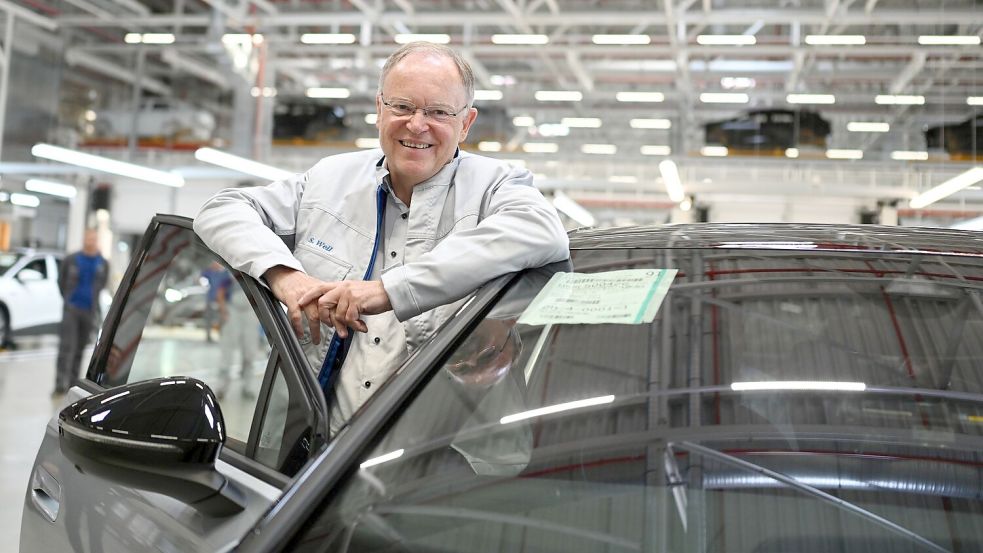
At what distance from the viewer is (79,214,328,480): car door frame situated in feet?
3.32

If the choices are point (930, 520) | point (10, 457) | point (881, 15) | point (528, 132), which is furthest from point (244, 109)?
point (930, 520)

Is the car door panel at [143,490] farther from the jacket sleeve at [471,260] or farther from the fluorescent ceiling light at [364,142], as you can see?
the fluorescent ceiling light at [364,142]

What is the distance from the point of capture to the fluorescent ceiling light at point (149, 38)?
1112 cm

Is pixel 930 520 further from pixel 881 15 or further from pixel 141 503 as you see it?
pixel 881 15

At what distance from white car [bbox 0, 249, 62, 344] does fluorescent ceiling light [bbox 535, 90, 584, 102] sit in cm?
735

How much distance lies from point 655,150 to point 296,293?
1127 cm

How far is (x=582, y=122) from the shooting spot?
13.2m

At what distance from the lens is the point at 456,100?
4.51ft

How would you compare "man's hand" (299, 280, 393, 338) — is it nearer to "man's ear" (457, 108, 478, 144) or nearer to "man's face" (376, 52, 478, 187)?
"man's face" (376, 52, 478, 187)

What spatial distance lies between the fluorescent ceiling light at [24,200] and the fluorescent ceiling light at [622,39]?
8.18m

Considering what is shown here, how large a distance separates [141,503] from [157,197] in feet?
40.4

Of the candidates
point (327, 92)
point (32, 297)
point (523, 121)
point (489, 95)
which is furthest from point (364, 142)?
point (32, 297)

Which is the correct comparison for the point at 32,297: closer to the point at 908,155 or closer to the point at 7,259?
the point at 7,259

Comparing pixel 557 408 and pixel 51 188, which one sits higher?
pixel 51 188
